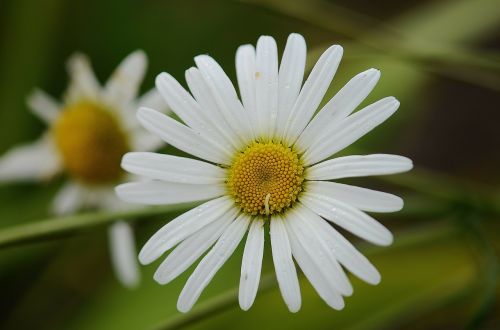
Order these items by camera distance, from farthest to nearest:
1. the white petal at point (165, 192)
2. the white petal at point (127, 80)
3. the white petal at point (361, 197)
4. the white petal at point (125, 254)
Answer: the white petal at point (125, 254), the white petal at point (127, 80), the white petal at point (165, 192), the white petal at point (361, 197)

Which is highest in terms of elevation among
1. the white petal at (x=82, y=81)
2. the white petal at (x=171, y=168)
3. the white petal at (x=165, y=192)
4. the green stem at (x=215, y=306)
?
the white petal at (x=82, y=81)

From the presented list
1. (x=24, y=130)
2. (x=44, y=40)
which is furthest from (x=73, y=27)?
(x=24, y=130)

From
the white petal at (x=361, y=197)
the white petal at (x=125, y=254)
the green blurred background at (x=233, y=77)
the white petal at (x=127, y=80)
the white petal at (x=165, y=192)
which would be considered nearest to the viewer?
the white petal at (x=361, y=197)

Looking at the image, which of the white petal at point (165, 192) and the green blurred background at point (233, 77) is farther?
the green blurred background at point (233, 77)

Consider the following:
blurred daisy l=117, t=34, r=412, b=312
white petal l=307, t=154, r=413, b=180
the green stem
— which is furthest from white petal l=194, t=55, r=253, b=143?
the green stem

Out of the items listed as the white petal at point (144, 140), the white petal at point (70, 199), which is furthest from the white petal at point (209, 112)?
the white petal at point (70, 199)

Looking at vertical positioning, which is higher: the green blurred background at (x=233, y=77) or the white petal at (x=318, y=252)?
the green blurred background at (x=233, y=77)

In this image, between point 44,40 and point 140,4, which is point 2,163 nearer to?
point 44,40

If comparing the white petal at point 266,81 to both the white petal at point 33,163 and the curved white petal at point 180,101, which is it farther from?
the white petal at point 33,163
